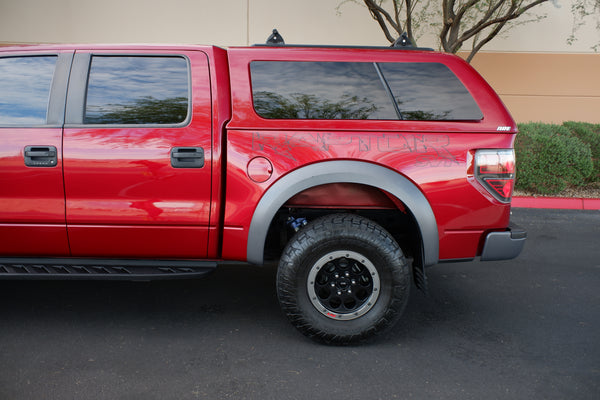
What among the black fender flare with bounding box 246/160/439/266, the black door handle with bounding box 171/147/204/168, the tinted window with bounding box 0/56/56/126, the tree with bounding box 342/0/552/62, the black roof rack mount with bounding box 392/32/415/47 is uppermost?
the tree with bounding box 342/0/552/62

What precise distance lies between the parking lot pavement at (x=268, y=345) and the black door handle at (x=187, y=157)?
42.7 inches

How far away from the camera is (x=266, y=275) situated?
467 cm

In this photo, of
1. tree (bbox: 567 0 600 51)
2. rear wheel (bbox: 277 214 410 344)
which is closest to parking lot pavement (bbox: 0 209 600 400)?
rear wheel (bbox: 277 214 410 344)

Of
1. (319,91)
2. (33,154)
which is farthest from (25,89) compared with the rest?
(319,91)

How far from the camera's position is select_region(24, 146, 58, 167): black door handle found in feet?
10.4

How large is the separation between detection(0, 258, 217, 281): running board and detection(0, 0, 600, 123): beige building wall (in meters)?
9.10

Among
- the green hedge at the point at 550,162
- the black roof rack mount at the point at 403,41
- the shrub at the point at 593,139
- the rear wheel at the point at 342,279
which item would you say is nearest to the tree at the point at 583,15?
the shrub at the point at 593,139

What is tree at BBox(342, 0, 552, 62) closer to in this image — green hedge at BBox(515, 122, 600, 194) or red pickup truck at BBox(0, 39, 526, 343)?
green hedge at BBox(515, 122, 600, 194)

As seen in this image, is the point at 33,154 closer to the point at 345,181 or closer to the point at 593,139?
the point at 345,181

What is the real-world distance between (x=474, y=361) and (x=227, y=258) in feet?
5.17

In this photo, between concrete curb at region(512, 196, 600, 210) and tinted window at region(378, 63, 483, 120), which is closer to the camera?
tinted window at region(378, 63, 483, 120)

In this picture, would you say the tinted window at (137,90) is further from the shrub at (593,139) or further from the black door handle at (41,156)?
the shrub at (593,139)

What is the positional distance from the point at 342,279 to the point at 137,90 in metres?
1.71

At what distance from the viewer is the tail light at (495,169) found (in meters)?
3.17
